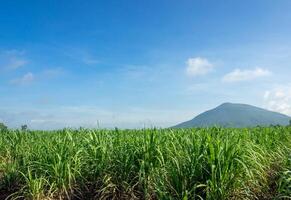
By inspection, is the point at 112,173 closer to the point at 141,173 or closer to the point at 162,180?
the point at 141,173

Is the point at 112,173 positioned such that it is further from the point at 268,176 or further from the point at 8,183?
the point at 268,176

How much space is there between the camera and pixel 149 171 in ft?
23.9

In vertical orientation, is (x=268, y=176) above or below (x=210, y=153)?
below

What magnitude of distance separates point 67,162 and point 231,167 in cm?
297

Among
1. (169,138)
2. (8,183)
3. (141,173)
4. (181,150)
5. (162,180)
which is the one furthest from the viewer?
(169,138)

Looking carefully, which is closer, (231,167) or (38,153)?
(231,167)

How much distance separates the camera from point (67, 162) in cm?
766

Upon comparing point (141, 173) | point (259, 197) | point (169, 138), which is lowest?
point (259, 197)

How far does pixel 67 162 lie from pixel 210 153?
2.65 m

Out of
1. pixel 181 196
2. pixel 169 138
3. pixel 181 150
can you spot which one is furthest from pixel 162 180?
pixel 169 138

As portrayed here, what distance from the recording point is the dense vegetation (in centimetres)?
643

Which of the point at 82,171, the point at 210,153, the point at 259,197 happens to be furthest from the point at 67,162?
the point at 259,197

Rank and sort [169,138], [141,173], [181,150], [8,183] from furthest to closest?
[169,138], [8,183], [181,150], [141,173]

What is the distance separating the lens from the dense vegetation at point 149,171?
6.43 metres
